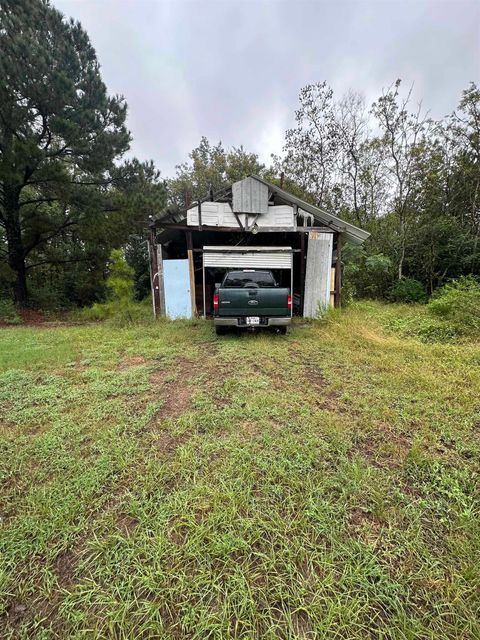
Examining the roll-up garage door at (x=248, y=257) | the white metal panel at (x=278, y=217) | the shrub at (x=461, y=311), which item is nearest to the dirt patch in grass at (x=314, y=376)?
the shrub at (x=461, y=311)

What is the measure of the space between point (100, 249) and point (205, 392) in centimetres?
978

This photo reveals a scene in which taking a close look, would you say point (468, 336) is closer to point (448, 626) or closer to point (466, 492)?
point (466, 492)

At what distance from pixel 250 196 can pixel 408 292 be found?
27.7ft

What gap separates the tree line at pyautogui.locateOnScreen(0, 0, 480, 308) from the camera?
8328 millimetres

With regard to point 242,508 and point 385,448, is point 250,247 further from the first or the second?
point 242,508

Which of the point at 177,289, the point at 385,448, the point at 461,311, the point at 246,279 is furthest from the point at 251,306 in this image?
the point at 461,311

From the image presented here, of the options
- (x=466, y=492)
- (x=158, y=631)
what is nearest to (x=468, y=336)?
(x=466, y=492)

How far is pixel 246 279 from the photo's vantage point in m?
6.42

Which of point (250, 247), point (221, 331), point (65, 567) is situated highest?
point (250, 247)

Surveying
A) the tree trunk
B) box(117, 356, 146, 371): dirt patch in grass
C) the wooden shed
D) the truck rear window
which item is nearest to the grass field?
box(117, 356, 146, 371): dirt patch in grass

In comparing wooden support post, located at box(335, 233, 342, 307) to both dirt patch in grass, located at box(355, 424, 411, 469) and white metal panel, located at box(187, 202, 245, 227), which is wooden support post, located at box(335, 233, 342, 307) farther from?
dirt patch in grass, located at box(355, 424, 411, 469)

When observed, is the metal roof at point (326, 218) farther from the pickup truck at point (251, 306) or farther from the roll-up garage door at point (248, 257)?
the pickup truck at point (251, 306)

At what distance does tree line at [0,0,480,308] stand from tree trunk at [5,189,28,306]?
0.12ft

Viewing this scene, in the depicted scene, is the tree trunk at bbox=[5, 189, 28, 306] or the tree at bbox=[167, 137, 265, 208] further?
the tree at bbox=[167, 137, 265, 208]
